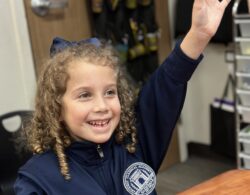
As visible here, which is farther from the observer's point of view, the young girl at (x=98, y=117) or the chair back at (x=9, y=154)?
the chair back at (x=9, y=154)

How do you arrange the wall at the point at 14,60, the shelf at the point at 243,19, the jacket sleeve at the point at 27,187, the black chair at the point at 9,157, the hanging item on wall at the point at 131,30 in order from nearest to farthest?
1. the jacket sleeve at the point at 27,187
2. the black chair at the point at 9,157
3. the wall at the point at 14,60
4. the shelf at the point at 243,19
5. the hanging item on wall at the point at 131,30

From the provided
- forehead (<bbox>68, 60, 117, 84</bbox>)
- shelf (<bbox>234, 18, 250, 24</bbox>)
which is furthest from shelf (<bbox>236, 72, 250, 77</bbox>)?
forehead (<bbox>68, 60, 117, 84</bbox>)

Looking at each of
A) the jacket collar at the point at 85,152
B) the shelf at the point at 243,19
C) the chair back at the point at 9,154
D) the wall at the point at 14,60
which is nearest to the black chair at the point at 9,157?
the chair back at the point at 9,154

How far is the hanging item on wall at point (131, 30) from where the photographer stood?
2.19 metres

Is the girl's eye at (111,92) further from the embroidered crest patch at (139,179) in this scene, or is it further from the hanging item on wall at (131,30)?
the hanging item on wall at (131,30)

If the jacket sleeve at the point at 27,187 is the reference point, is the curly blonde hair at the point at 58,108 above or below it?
above

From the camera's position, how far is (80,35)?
2.14 meters

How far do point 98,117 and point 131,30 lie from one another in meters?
1.47

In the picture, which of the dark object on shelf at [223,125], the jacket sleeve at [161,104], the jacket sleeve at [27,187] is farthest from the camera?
the dark object on shelf at [223,125]

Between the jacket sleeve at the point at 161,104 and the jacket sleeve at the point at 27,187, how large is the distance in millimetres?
304

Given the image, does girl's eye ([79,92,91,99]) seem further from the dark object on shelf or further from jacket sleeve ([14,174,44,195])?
the dark object on shelf

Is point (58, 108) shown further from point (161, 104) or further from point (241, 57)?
point (241, 57)

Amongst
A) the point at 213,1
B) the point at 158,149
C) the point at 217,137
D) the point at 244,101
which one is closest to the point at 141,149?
the point at 158,149

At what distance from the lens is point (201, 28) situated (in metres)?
0.99
